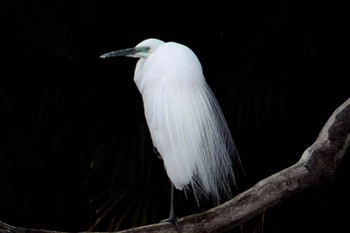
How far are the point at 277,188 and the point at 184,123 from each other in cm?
28

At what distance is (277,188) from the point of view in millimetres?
1615

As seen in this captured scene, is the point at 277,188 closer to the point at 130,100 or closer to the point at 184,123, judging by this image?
the point at 184,123

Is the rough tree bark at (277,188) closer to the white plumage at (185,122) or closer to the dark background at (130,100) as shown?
the white plumage at (185,122)

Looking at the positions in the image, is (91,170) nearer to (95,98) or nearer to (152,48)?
(95,98)

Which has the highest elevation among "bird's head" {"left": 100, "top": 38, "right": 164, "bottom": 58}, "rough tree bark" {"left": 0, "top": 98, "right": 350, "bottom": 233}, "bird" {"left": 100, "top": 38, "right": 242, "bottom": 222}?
"bird's head" {"left": 100, "top": 38, "right": 164, "bottom": 58}

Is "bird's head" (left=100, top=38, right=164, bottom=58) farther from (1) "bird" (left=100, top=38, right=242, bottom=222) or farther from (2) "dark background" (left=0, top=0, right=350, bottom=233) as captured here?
(2) "dark background" (left=0, top=0, right=350, bottom=233)

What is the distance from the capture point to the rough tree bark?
1.59 meters

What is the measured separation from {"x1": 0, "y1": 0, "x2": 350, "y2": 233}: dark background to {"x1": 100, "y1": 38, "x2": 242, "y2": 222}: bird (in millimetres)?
423

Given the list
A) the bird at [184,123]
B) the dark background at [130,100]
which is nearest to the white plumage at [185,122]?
the bird at [184,123]

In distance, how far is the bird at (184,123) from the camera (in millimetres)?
1711

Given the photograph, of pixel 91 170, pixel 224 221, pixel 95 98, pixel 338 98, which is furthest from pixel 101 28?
pixel 224 221

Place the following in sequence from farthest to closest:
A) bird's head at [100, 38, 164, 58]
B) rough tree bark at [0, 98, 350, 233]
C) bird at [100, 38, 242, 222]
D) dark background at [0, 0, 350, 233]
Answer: dark background at [0, 0, 350, 233], bird's head at [100, 38, 164, 58], bird at [100, 38, 242, 222], rough tree bark at [0, 98, 350, 233]

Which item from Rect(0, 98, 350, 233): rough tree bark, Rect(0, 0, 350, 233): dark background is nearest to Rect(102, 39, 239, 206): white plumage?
Rect(0, 98, 350, 233): rough tree bark

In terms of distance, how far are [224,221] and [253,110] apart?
2.72ft
